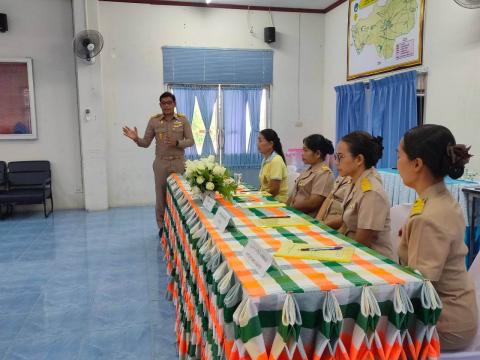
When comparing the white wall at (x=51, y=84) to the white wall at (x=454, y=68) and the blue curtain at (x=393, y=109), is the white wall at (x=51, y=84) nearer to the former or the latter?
the blue curtain at (x=393, y=109)

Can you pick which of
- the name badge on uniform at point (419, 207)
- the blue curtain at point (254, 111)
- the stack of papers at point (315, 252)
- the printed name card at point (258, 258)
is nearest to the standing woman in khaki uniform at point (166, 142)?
the blue curtain at point (254, 111)

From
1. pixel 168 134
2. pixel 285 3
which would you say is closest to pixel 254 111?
pixel 285 3

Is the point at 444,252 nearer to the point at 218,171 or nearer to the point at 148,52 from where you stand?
the point at 218,171

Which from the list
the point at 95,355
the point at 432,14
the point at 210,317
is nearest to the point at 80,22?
the point at 432,14

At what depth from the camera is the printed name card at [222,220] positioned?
71.2 inches

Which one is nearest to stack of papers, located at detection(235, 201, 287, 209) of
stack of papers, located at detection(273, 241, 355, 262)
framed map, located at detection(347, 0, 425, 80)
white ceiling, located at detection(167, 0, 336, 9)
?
stack of papers, located at detection(273, 241, 355, 262)

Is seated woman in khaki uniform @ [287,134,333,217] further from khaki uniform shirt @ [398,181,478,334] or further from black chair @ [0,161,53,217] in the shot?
black chair @ [0,161,53,217]

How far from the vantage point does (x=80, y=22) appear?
224 inches

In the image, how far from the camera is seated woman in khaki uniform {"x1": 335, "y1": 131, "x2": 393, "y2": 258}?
1.89 m

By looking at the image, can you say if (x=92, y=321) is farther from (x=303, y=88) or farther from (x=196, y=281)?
(x=303, y=88)

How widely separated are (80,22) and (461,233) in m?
5.74

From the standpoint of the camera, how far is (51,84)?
5.95 metres

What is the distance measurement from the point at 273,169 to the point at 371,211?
1.40 meters

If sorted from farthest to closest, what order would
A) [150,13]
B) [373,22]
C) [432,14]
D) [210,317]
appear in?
1. [150,13]
2. [373,22]
3. [432,14]
4. [210,317]
